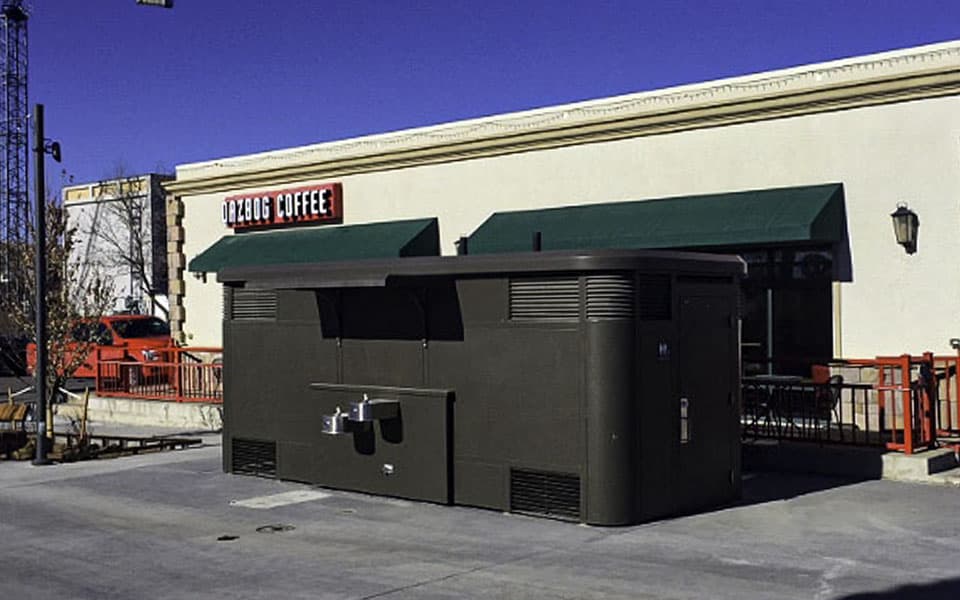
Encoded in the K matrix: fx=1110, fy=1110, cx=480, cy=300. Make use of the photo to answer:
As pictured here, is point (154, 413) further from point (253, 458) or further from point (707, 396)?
point (707, 396)

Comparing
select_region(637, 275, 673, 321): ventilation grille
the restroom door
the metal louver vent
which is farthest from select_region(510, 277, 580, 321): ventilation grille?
the restroom door

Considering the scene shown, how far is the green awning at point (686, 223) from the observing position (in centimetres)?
1606

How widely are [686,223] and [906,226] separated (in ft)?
10.8

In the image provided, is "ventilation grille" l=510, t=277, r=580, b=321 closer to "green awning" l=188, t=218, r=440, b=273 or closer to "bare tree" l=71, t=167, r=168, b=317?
"green awning" l=188, t=218, r=440, b=273

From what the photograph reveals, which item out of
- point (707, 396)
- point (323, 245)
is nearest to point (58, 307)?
point (323, 245)

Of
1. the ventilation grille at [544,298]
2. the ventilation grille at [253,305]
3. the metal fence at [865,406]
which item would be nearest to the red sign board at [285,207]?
the ventilation grille at [253,305]

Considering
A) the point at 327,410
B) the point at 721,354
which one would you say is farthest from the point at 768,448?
the point at 327,410

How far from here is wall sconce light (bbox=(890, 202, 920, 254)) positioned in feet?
50.9

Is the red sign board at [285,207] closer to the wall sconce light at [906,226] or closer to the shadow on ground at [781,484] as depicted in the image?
the wall sconce light at [906,226]

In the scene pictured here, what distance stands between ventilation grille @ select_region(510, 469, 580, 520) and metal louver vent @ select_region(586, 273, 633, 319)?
1578 millimetres

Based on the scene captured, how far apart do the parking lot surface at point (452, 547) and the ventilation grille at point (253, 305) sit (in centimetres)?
202

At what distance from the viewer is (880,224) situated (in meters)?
16.0

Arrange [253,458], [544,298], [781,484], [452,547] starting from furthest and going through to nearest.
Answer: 1. [253,458]
2. [781,484]
3. [544,298]
4. [452,547]

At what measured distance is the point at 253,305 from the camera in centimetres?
1343
